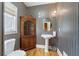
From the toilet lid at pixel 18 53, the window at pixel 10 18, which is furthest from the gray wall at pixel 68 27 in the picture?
the window at pixel 10 18

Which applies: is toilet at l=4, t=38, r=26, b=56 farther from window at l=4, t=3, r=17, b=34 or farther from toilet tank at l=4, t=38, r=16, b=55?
window at l=4, t=3, r=17, b=34

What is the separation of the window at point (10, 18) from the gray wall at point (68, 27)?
2.22 ft

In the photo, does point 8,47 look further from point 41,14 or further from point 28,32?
point 41,14

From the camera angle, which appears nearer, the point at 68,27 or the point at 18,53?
the point at 18,53

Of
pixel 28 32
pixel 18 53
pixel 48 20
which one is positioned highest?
pixel 48 20

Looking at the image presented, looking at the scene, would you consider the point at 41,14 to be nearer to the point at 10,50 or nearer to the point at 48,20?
the point at 48,20

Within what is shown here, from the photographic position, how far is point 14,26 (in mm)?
1810

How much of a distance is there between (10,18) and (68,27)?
0.90m

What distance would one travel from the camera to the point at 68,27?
1914mm

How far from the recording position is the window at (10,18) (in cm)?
177

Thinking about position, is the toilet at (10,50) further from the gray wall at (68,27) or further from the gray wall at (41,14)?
the gray wall at (68,27)

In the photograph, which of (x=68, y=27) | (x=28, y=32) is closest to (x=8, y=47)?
(x=28, y=32)

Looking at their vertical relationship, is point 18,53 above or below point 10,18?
below

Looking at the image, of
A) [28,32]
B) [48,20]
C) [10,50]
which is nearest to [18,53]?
[10,50]
